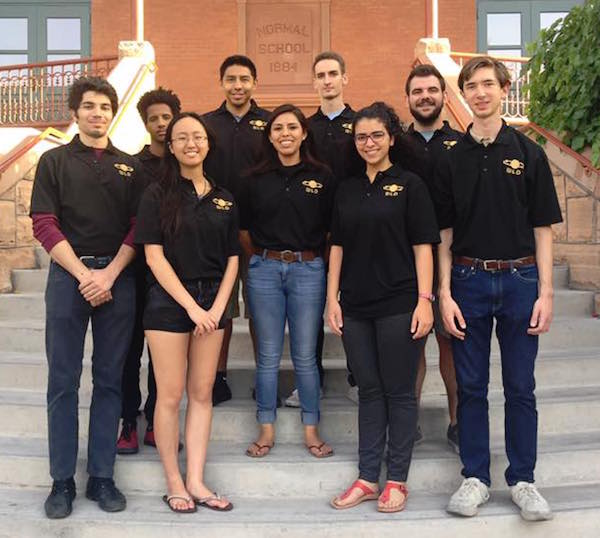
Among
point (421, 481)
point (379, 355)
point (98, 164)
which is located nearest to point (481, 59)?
point (379, 355)

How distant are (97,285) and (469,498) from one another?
2088 mm

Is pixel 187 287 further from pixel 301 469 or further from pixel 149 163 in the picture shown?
pixel 301 469

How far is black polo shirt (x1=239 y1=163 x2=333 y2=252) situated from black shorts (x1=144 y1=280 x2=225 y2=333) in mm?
517

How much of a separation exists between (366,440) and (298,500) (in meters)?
0.55

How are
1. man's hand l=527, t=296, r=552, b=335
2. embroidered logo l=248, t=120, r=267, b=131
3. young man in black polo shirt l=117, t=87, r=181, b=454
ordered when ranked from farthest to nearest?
embroidered logo l=248, t=120, r=267, b=131 → young man in black polo shirt l=117, t=87, r=181, b=454 → man's hand l=527, t=296, r=552, b=335

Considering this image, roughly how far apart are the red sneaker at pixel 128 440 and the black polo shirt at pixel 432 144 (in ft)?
7.03

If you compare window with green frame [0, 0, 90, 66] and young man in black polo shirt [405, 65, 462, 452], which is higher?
window with green frame [0, 0, 90, 66]

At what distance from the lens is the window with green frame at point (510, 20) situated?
13.2 meters

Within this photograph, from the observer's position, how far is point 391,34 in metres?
13.2

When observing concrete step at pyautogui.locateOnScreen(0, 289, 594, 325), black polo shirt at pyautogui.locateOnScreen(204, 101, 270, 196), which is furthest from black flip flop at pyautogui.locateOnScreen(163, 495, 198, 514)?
concrete step at pyautogui.locateOnScreen(0, 289, 594, 325)

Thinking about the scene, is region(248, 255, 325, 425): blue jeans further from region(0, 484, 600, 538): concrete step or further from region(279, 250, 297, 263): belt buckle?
region(0, 484, 600, 538): concrete step

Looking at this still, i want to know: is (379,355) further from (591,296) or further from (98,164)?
(591,296)

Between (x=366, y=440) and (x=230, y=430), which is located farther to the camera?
(x=230, y=430)

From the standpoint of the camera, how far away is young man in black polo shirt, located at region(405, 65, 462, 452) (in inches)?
157
